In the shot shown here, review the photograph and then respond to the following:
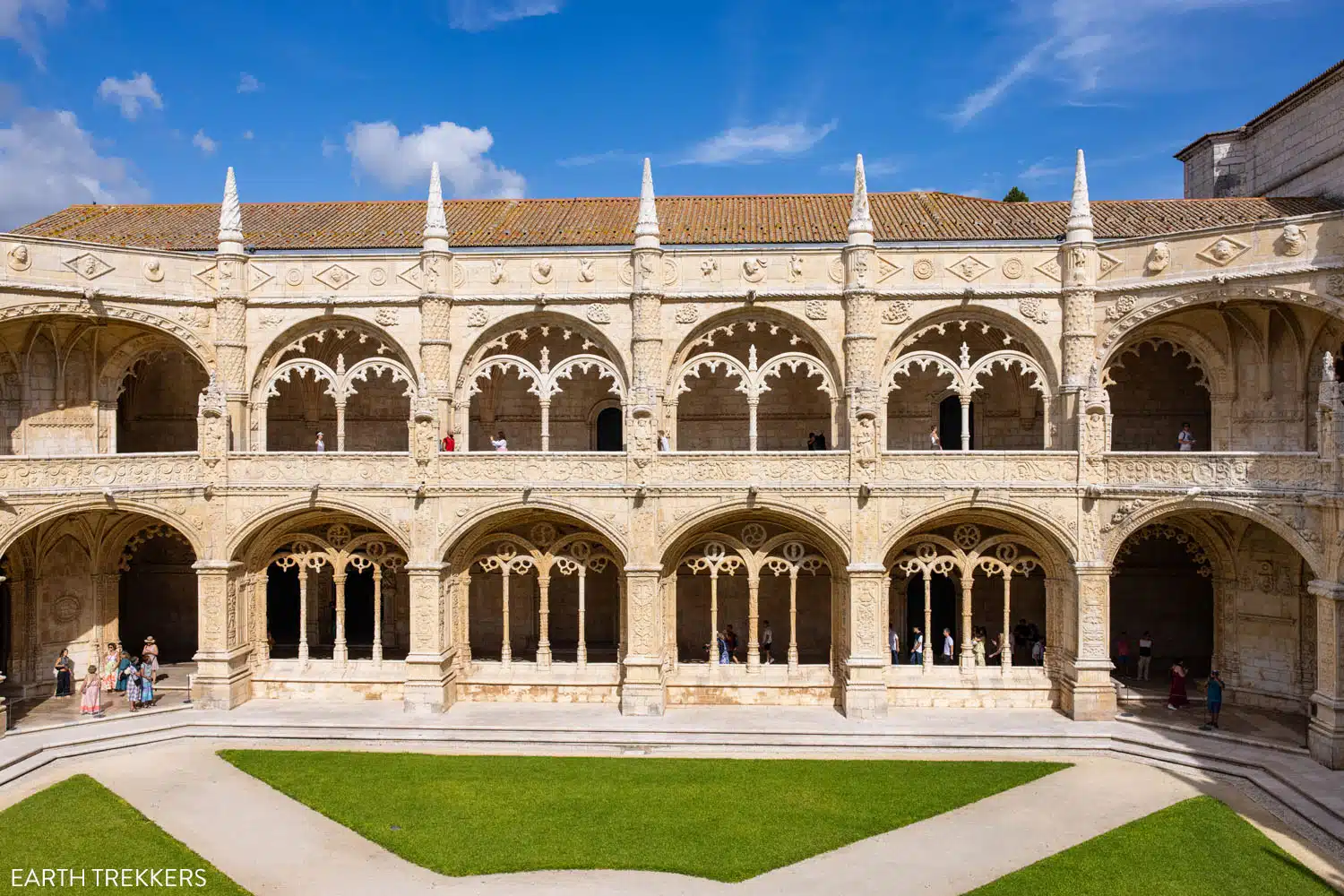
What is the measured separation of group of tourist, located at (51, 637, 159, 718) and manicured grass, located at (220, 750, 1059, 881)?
3.79 m

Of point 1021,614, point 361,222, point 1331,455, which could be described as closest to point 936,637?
point 1021,614

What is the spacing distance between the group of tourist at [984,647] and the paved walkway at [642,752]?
6.04 ft

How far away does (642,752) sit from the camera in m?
19.8

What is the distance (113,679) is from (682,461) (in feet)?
50.0

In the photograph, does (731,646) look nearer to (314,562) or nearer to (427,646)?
(427,646)

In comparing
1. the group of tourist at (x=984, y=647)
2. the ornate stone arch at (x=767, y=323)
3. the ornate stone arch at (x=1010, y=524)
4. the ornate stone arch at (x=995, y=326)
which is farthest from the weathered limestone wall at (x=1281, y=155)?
the ornate stone arch at (x=767, y=323)

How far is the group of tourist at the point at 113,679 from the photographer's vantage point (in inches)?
835

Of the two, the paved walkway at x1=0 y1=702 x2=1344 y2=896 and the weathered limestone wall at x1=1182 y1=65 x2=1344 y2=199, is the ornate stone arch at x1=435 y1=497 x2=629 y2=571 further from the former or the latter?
the weathered limestone wall at x1=1182 y1=65 x2=1344 y2=199

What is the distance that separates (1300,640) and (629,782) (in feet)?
52.6

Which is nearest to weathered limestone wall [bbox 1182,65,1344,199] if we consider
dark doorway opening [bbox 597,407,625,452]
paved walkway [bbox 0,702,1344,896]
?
paved walkway [bbox 0,702,1344,896]

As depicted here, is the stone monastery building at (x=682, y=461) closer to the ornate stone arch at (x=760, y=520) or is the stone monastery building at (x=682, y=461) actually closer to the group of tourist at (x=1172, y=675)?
the ornate stone arch at (x=760, y=520)

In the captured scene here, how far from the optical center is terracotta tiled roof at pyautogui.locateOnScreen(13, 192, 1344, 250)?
2598 cm

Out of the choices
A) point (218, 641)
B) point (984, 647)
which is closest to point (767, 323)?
point (984, 647)

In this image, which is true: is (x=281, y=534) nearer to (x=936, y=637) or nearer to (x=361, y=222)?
(x=361, y=222)
